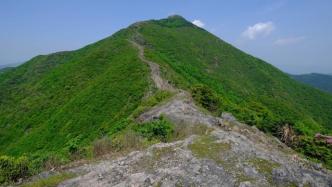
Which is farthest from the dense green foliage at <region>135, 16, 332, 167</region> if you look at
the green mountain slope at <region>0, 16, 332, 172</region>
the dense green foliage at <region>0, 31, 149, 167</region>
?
the dense green foliage at <region>0, 31, 149, 167</region>

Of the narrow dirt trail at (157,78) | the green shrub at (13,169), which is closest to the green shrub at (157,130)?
the green shrub at (13,169)

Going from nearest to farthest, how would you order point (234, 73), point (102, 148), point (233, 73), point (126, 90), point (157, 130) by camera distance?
point (102, 148) → point (157, 130) → point (126, 90) → point (233, 73) → point (234, 73)

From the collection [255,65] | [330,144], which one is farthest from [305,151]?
[255,65]

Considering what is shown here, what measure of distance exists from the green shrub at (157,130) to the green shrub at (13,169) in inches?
340

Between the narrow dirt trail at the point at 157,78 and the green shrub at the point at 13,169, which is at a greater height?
the narrow dirt trail at the point at 157,78

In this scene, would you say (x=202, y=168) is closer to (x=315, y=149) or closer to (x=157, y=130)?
(x=157, y=130)

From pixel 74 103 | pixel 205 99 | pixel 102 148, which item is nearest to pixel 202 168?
pixel 102 148

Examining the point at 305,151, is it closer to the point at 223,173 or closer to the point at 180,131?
the point at 180,131

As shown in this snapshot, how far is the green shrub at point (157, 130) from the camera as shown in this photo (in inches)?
956

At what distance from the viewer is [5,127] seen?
57.9 metres

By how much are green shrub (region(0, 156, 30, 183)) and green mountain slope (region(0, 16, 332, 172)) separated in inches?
282

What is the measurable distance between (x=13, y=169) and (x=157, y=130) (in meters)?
10.8

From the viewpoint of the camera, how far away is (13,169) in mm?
17969

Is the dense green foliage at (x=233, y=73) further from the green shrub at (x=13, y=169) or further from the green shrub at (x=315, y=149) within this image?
the green shrub at (x=13, y=169)
